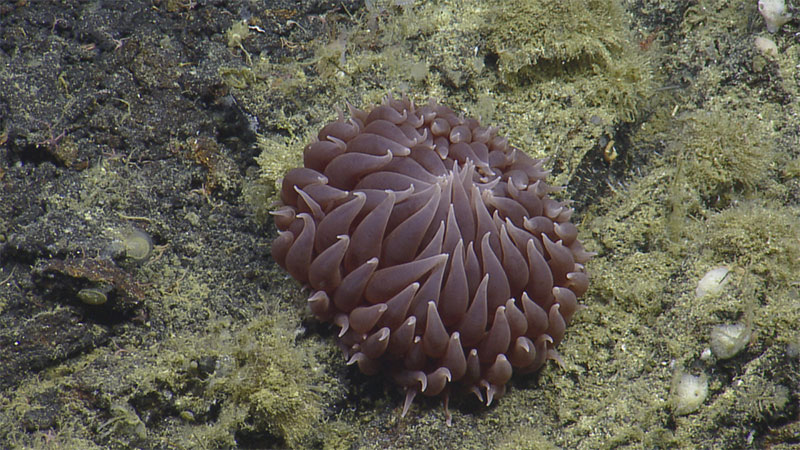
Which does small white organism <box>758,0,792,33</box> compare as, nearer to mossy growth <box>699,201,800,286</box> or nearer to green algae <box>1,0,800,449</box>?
green algae <box>1,0,800,449</box>

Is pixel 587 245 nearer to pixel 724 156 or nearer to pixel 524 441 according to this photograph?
pixel 724 156

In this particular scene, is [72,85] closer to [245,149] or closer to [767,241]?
[245,149]

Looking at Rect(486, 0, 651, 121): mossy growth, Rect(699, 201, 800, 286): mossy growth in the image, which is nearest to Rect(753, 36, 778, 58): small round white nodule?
Rect(486, 0, 651, 121): mossy growth

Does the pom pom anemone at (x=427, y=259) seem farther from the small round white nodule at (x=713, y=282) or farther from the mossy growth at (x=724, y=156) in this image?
the mossy growth at (x=724, y=156)

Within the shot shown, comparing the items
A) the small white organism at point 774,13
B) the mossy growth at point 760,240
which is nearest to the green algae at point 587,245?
the mossy growth at point 760,240

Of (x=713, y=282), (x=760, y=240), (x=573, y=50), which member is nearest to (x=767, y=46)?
(x=573, y=50)

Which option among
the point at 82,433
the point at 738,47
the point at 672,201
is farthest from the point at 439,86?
the point at 82,433
